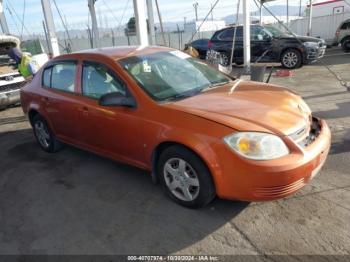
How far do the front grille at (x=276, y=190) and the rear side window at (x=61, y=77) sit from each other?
284 cm

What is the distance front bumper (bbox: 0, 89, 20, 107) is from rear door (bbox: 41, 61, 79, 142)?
4.24 meters

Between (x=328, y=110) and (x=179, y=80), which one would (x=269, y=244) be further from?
(x=328, y=110)

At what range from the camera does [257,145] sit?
3.00 m

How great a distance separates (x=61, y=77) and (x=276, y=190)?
3468mm

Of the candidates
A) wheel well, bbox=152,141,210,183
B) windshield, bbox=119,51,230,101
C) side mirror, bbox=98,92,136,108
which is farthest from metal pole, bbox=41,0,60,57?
wheel well, bbox=152,141,210,183

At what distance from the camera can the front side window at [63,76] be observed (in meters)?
4.74

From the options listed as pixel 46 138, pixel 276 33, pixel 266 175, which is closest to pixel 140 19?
pixel 46 138

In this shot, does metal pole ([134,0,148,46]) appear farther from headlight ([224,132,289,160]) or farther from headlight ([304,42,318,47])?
headlight ([304,42,318,47])

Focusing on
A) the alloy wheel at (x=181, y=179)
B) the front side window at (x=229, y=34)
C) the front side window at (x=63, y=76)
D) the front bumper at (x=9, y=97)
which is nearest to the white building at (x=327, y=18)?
the front side window at (x=229, y=34)

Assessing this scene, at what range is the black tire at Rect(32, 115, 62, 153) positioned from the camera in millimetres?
5512

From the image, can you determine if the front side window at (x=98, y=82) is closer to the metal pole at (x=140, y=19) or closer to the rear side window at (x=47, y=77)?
the rear side window at (x=47, y=77)

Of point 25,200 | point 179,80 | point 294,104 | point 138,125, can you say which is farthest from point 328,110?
point 25,200

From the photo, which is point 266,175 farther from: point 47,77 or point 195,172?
point 47,77

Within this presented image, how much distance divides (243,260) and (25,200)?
2.68 m
